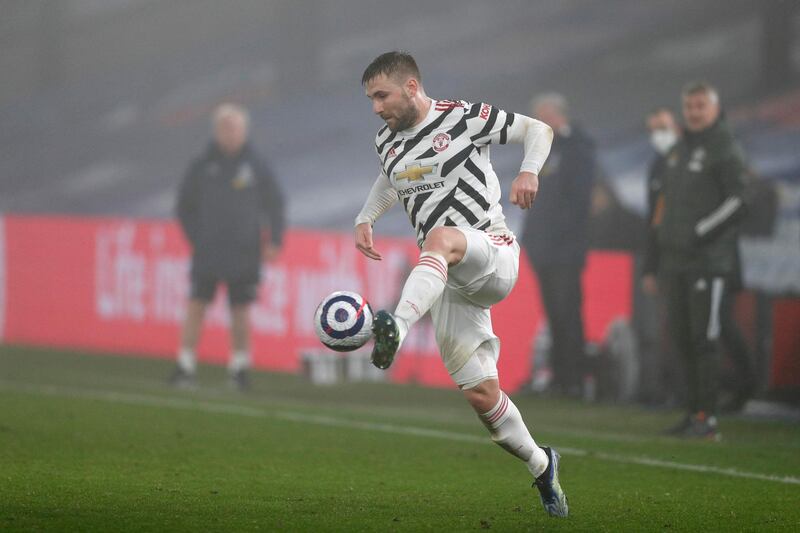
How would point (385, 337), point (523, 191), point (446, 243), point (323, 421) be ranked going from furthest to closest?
point (323, 421), point (523, 191), point (446, 243), point (385, 337)

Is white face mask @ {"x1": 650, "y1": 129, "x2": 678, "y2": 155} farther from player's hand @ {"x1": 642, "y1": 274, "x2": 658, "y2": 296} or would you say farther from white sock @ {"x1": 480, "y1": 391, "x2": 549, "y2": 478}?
white sock @ {"x1": 480, "y1": 391, "x2": 549, "y2": 478}

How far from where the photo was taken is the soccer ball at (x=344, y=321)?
555cm

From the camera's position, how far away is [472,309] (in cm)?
642

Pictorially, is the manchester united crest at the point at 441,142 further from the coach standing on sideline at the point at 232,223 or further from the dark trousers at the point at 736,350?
the coach standing on sideline at the point at 232,223

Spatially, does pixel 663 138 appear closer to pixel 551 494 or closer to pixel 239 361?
pixel 239 361

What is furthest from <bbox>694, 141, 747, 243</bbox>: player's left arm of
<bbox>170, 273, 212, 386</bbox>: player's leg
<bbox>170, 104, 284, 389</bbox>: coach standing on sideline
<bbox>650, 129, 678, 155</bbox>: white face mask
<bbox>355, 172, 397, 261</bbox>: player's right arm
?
<bbox>170, 273, 212, 386</bbox>: player's leg

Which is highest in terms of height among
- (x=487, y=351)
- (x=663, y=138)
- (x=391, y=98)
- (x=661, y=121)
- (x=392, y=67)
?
(x=661, y=121)

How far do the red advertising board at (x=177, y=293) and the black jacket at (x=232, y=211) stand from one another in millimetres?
1483

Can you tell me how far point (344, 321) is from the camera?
556 centimetres

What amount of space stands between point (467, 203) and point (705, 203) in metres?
3.90

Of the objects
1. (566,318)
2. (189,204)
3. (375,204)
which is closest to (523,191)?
(375,204)

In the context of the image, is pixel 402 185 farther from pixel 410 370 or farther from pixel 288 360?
pixel 288 360

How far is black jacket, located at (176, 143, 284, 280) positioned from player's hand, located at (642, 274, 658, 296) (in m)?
3.53

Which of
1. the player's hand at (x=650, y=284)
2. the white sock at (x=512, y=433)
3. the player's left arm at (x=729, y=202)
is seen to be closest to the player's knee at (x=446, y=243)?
the white sock at (x=512, y=433)
